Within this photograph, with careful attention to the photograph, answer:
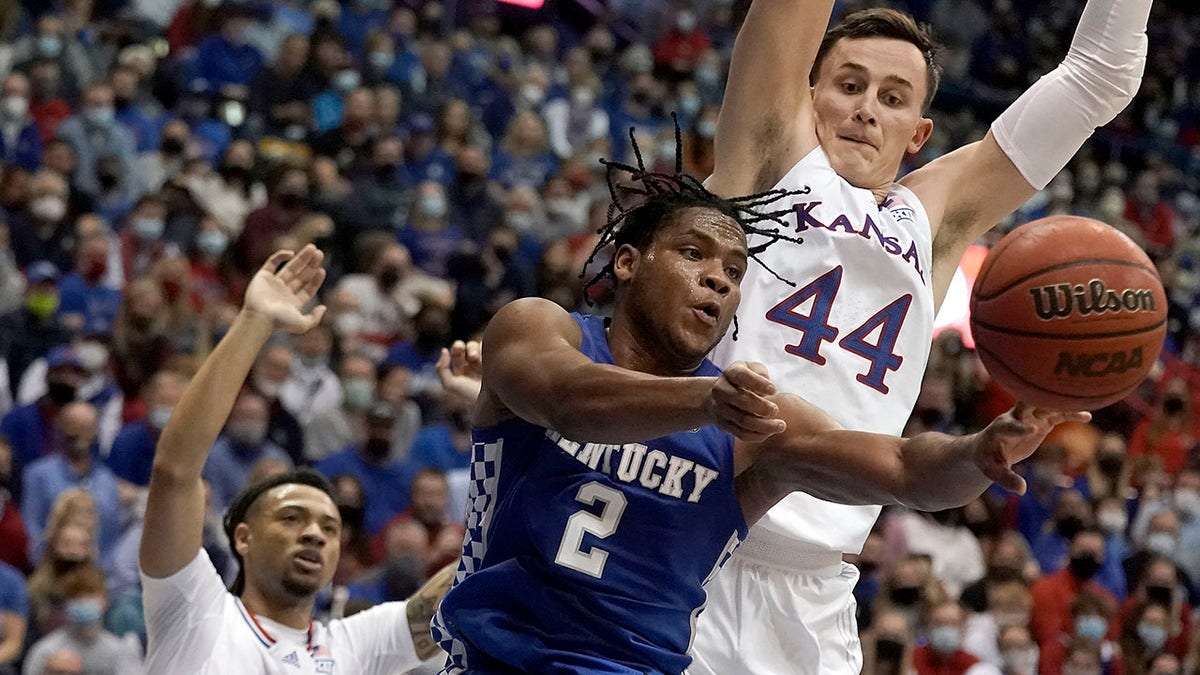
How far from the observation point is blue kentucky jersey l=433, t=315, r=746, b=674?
3104 mm

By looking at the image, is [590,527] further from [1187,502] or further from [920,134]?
[1187,502]

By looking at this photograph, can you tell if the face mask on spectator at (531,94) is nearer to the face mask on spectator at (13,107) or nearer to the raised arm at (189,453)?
the face mask on spectator at (13,107)

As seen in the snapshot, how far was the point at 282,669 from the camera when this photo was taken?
4.63 meters

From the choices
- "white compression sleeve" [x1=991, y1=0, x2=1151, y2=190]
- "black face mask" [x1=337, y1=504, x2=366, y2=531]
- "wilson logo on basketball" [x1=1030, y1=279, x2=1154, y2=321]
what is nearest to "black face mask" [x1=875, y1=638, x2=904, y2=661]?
"black face mask" [x1=337, y1=504, x2=366, y2=531]

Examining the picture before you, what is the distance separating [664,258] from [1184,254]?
43.5ft

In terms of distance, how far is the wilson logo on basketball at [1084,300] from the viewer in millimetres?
3119

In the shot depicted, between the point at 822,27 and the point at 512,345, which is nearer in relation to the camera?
the point at 512,345

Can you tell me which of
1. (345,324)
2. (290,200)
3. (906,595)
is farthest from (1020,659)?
(290,200)

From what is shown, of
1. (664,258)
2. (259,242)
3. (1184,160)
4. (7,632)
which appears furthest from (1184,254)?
(664,258)

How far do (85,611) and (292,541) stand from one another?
2207 mm

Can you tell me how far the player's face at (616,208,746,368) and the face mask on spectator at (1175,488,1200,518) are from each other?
8.41 m

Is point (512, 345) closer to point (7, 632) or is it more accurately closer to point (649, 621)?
point (649, 621)

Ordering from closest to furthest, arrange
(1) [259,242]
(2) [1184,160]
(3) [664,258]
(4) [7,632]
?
1. (3) [664,258]
2. (4) [7,632]
3. (1) [259,242]
4. (2) [1184,160]

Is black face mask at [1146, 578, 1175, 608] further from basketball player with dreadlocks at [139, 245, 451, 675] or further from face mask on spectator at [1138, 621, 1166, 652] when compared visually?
basketball player with dreadlocks at [139, 245, 451, 675]
